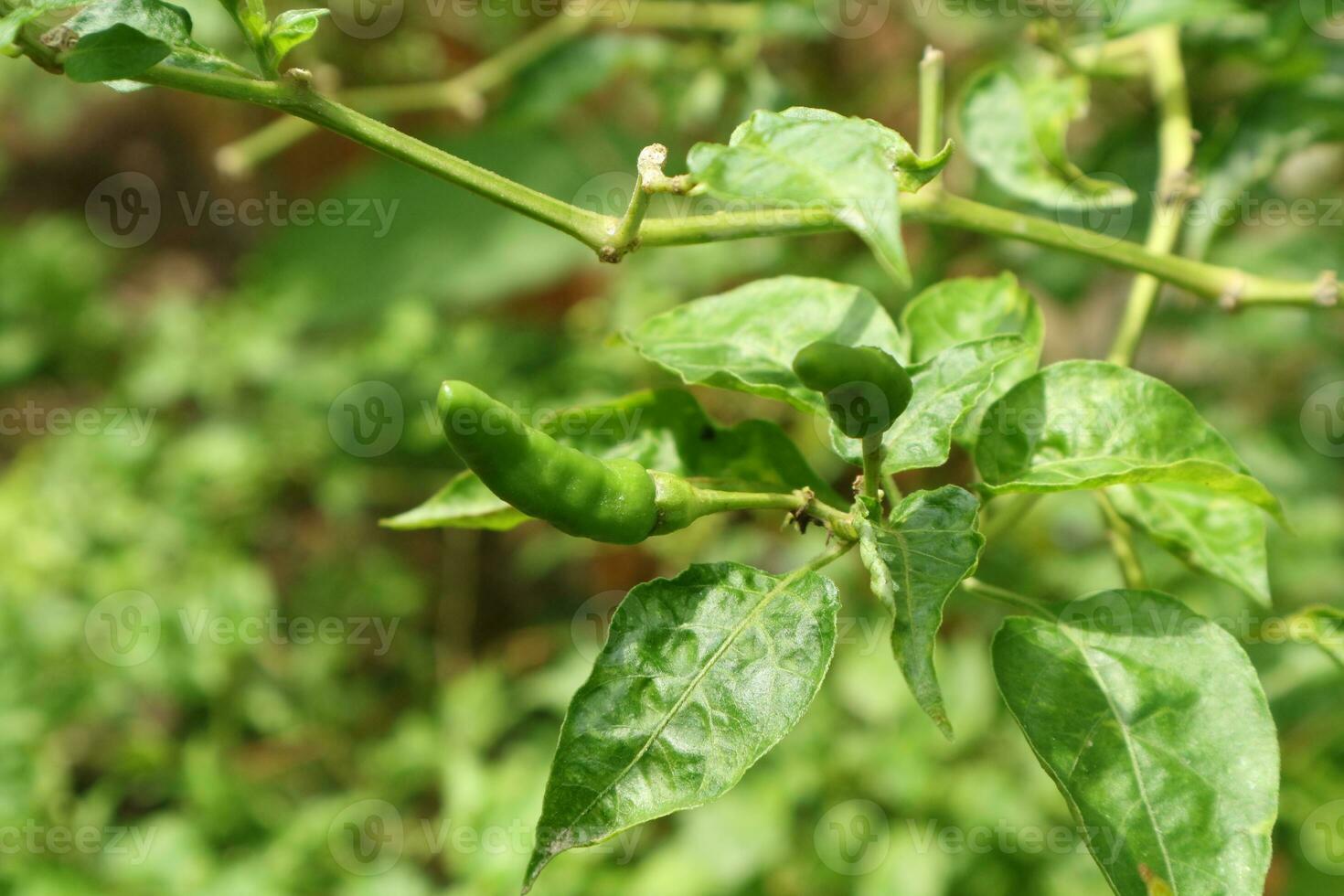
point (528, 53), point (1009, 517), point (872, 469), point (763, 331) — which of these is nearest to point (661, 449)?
point (763, 331)

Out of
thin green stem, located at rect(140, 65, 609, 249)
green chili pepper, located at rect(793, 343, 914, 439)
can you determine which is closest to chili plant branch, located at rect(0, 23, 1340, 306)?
thin green stem, located at rect(140, 65, 609, 249)

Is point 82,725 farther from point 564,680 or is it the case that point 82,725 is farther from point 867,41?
point 867,41

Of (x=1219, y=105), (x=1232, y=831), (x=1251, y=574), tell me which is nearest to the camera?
(x=1232, y=831)

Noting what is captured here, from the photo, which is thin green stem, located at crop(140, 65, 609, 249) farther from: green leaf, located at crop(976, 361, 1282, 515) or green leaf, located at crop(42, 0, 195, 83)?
green leaf, located at crop(976, 361, 1282, 515)

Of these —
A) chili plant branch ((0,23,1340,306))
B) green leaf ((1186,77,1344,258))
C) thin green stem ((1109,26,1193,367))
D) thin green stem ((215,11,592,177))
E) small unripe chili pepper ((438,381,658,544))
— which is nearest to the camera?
small unripe chili pepper ((438,381,658,544))

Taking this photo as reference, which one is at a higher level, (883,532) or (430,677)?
(883,532)

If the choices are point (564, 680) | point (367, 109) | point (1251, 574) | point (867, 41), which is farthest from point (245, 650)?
point (867, 41)
